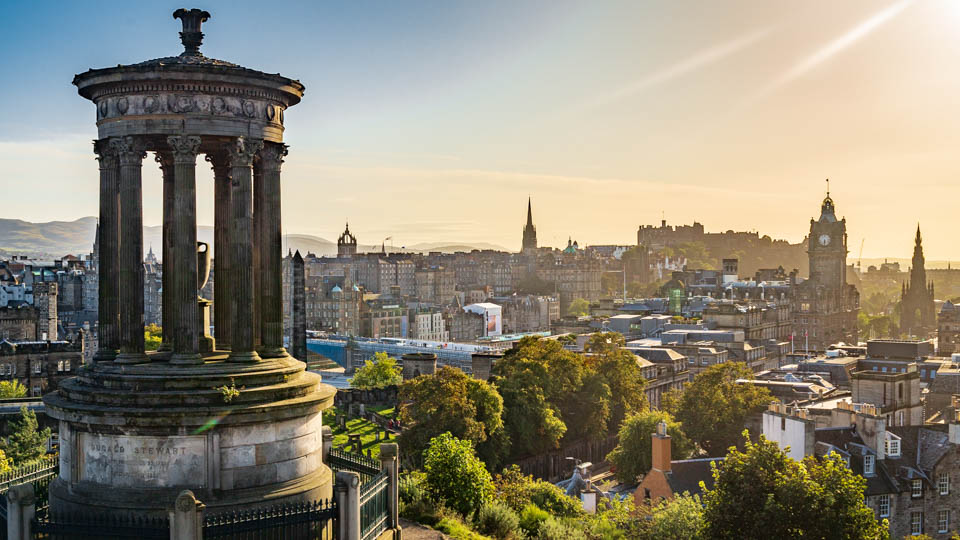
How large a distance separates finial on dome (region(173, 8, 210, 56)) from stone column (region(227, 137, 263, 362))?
2781 millimetres

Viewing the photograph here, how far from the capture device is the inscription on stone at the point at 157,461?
719 inches

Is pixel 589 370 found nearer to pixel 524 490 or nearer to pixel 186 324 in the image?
pixel 524 490

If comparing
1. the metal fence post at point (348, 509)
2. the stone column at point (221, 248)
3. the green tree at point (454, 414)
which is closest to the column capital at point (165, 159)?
the stone column at point (221, 248)

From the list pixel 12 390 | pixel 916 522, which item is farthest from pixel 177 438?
pixel 12 390

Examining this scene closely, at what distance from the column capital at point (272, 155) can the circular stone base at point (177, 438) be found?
4768mm

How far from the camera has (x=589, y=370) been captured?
64.9 m

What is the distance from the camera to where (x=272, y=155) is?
21125 millimetres

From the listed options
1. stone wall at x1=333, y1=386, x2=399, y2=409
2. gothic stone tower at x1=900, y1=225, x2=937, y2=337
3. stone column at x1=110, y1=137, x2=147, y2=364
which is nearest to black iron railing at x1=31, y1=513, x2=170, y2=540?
stone column at x1=110, y1=137, x2=147, y2=364

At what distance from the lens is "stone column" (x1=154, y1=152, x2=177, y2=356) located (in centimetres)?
2006

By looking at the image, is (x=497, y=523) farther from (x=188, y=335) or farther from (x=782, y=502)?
(x=188, y=335)

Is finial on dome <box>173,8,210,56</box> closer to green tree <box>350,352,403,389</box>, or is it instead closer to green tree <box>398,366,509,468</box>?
green tree <box>398,366,509,468</box>

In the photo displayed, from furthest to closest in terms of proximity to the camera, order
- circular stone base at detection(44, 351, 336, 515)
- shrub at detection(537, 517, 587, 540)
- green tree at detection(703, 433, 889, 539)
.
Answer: green tree at detection(703, 433, 889, 539), shrub at detection(537, 517, 587, 540), circular stone base at detection(44, 351, 336, 515)

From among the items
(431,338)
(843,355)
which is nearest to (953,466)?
(843,355)

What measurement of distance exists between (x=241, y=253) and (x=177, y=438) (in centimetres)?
419
